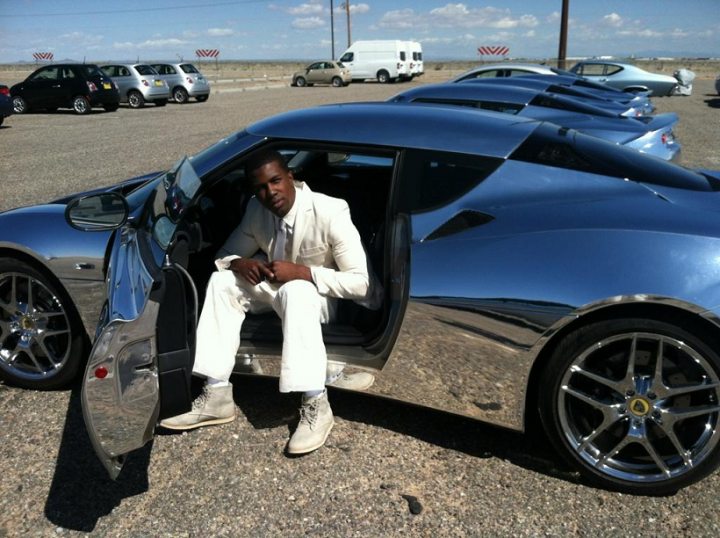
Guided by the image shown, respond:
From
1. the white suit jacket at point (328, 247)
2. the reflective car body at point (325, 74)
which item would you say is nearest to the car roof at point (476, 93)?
the white suit jacket at point (328, 247)

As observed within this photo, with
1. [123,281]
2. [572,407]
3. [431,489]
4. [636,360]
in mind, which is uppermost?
[123,281]

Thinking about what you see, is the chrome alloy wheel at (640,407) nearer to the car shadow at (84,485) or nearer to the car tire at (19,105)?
the car shadow at (84,485)

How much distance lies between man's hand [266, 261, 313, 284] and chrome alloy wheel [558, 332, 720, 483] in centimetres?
124

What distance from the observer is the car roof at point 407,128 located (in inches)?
106

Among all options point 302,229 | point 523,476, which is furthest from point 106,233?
point 523,476

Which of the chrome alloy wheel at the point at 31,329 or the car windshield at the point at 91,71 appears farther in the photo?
the car windshield at the point at 91,71

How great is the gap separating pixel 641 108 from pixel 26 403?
30.7ft

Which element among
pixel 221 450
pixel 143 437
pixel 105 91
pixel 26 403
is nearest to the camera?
pixel 143 437

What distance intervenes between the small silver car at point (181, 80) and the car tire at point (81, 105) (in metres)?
4.16

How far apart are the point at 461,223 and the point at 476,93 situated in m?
5.57

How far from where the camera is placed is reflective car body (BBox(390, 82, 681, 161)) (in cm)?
639

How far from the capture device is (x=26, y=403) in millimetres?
3248

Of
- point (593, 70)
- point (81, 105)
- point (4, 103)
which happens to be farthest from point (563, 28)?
point (4, 103)

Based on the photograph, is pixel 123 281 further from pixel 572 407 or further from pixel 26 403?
pixel 572 407
